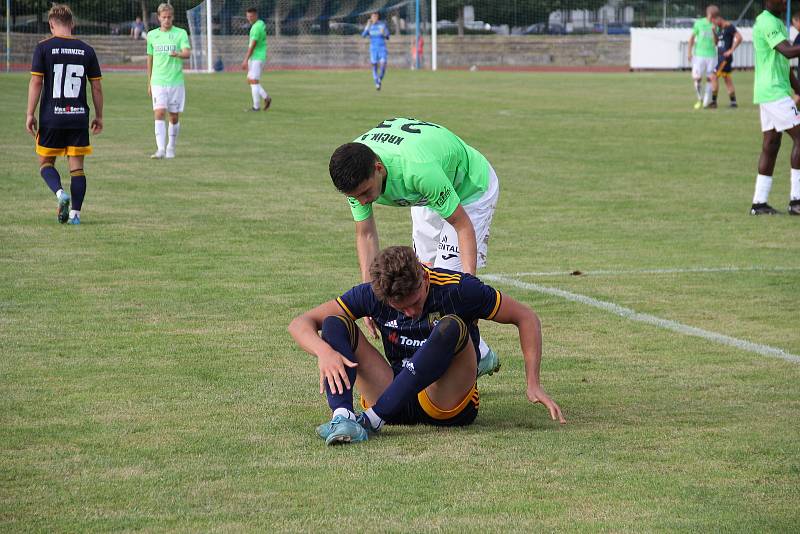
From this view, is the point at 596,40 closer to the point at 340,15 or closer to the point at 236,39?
the point at 340,15

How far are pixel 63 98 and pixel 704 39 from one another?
19928 millimetres

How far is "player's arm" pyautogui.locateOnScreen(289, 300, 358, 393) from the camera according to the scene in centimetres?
560

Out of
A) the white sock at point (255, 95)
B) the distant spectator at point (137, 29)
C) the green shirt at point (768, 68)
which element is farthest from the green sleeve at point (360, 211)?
the distant spectator at point (137, 29)

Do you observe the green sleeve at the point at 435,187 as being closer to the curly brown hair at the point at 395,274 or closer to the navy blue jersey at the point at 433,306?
the navy blue jersey at the point at 433,306

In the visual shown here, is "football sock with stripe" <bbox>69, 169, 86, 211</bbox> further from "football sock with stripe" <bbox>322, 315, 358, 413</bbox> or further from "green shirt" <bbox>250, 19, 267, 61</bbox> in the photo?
"green shirt" <bbox>250, 19, 267, 61</bbox>

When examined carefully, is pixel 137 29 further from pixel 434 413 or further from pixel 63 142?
pixel 434 413

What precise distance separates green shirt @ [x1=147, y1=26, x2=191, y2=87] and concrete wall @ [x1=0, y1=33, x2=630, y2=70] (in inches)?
1079

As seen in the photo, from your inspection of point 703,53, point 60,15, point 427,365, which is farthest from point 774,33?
point 703,53

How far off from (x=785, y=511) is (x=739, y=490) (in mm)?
279

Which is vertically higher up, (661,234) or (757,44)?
(757,44)

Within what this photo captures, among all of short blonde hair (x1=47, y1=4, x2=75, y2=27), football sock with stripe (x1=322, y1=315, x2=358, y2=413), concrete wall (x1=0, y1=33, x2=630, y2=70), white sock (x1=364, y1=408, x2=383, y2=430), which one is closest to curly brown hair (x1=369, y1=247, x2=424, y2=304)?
football sock with stripe (x1=322, y1=315, x2=358, y2=413)

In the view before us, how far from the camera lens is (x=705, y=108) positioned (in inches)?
1123

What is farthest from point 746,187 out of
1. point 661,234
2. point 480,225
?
point 480,225

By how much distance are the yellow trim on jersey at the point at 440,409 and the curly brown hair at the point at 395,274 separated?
690mm
